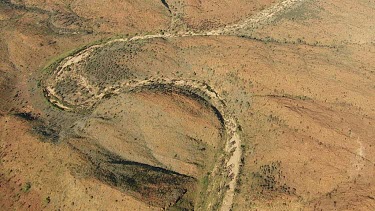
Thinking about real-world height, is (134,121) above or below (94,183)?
above

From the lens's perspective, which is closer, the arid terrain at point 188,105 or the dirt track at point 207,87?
the arid terrain at point 188,105

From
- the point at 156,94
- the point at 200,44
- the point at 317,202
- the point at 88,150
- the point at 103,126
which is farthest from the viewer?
the point at 200,44

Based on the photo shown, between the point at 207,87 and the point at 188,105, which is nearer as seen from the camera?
the point at 188,105

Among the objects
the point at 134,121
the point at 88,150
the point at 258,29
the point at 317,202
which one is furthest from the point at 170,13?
the point at 317,202

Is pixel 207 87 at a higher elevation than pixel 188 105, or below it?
higher

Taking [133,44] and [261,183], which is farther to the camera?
[133,44]

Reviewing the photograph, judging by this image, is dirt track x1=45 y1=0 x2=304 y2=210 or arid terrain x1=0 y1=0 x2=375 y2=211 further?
dirt track x1=45 y1=0 x2=304 y2=210

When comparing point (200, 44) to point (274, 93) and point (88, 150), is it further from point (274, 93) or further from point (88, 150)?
point (88, 150)

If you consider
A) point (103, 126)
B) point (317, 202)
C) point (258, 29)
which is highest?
point (258, 29)
